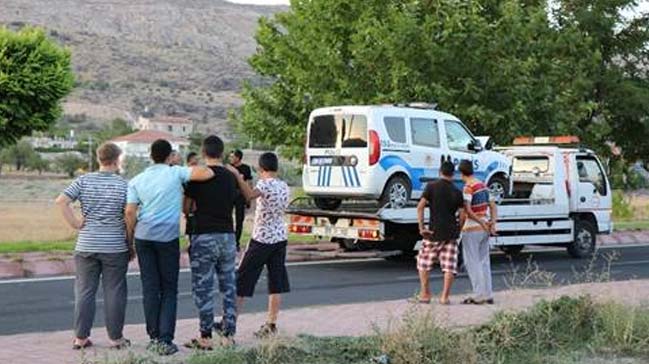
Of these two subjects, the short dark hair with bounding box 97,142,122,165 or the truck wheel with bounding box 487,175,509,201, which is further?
the truck wheel with bounding box 487,175,509,201

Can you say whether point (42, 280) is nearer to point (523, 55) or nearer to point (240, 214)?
point (240, 214)

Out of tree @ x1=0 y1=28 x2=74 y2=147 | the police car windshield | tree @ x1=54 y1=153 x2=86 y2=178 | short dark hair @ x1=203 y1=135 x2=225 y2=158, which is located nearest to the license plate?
the police car windshield

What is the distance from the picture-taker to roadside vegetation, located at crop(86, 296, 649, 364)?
8.56m

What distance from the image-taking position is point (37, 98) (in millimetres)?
25109

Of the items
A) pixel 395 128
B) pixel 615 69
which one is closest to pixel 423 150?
pixel 395 128

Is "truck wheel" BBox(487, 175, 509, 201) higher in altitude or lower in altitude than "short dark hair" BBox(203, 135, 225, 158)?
lower

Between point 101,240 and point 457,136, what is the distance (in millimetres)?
11479

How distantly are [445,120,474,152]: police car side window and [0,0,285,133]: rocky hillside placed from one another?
6331cm

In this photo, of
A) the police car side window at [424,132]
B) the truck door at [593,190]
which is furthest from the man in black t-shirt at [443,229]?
the truck door at [593,190]

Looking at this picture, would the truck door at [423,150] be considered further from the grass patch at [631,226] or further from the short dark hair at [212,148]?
the grass patch at [631,226]

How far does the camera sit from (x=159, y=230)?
918cm

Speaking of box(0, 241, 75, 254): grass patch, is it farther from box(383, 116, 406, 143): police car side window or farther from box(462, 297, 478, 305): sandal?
box(462, 297, 478, 305): sandal

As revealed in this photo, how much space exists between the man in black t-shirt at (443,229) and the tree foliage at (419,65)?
11.5 metres

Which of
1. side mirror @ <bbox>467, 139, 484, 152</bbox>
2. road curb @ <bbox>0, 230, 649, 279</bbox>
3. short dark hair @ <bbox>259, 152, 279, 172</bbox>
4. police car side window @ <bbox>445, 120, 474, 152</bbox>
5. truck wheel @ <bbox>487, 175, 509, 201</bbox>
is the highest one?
police car side window @ <bbox>445, 120, 474, 152</bbox>
